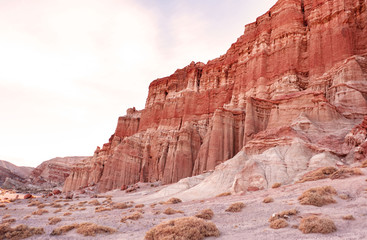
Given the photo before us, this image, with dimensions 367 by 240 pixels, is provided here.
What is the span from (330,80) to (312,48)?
9.17 meters

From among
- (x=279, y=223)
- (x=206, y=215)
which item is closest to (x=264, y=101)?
(x=206, y=215)

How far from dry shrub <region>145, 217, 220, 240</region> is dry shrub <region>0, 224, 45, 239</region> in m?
6.67

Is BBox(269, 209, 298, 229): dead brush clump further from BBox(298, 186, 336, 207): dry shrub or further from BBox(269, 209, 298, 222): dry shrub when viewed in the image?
BBox(298, 186, 336, 207): dry shrub

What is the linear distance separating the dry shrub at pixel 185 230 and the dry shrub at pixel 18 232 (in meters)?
6.67

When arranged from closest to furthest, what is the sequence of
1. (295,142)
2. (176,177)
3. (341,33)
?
(295,142) → (341,33) → (176,177)

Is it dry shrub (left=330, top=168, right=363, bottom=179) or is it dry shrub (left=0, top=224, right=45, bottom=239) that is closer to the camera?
dry shrub (left=0, top=224, right=45, bottom=239)

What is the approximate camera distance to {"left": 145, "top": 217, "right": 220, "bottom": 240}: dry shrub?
8.52 m

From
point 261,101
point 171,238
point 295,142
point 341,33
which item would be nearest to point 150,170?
point 261,101

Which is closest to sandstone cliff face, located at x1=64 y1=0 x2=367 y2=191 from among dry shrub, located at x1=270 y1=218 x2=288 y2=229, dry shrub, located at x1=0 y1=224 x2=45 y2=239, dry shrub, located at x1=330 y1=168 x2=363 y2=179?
dry shrub, located at x1=330 y1=168 x2=363 y2=179

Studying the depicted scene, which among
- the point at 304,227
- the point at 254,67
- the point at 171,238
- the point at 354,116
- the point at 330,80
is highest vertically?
the point at 254,67

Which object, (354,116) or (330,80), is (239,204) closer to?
(354,116)

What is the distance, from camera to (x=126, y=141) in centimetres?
6888

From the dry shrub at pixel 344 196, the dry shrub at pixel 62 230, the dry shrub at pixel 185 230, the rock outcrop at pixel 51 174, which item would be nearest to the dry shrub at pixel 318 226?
the dry shrub at pixel 185 230

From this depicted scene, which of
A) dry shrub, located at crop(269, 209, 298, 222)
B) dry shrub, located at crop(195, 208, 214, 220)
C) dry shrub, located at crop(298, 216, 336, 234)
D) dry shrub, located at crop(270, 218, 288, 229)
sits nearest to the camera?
dry shrub, located at crop(298, 216, 336, 234)
